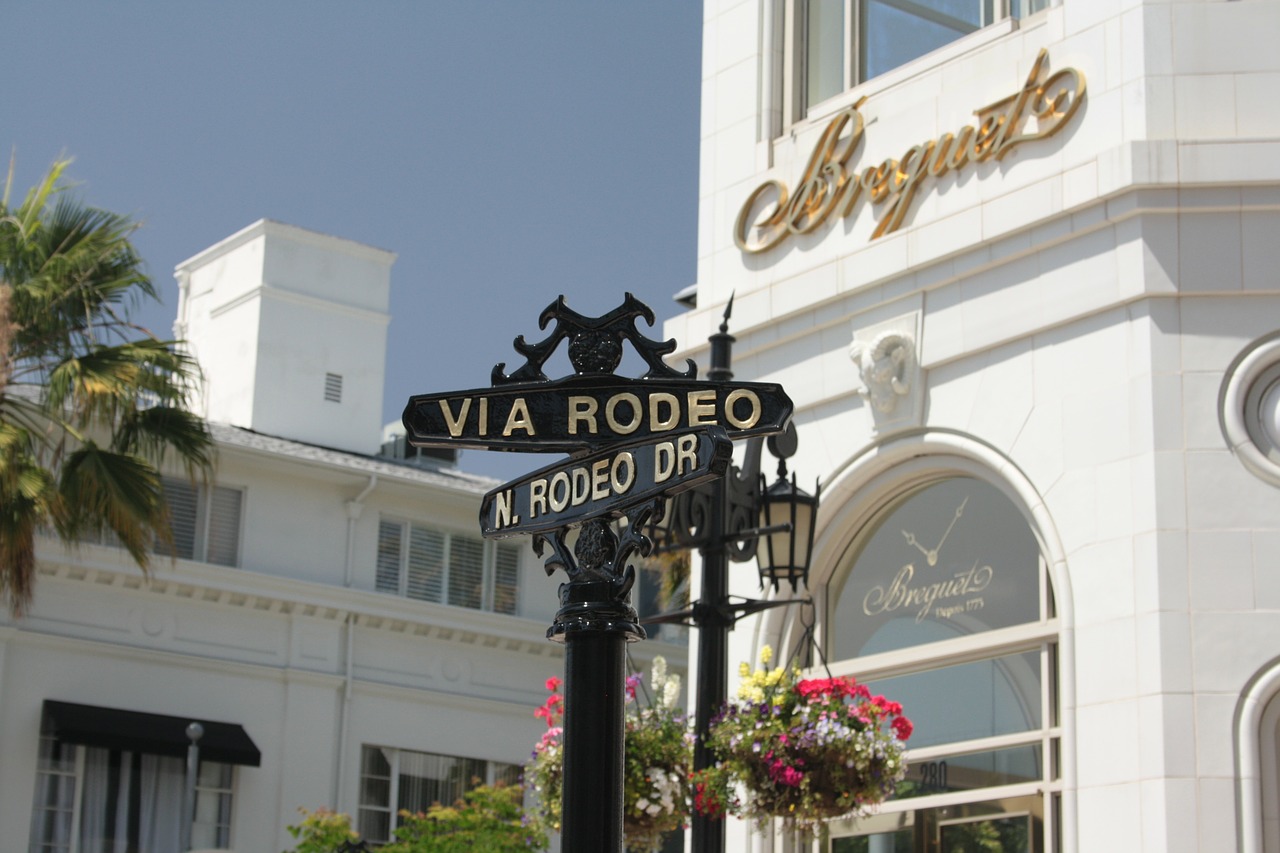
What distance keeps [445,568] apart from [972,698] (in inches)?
697

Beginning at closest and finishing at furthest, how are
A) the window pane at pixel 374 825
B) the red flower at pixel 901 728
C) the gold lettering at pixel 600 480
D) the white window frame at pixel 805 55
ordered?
the gold lettering at pixel 600 480, the red flower at pixel 901 728, the white window frame at pixel 805 55, the window pane at pixel 374 825

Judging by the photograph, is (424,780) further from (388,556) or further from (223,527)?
(223,527)

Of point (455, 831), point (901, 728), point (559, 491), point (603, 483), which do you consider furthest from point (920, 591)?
point (455, 831)

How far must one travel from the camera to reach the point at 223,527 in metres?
30.7

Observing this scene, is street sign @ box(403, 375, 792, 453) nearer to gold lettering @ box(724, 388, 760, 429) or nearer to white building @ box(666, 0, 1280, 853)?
gold lettering @ box(724, 388, 760, 429)

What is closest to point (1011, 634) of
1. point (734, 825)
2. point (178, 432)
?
point (734, 825)

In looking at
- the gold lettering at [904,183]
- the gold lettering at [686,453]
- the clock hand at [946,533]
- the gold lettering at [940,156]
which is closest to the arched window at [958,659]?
the clock hand at [946,533]

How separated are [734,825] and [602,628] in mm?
11725

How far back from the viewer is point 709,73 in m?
20.1

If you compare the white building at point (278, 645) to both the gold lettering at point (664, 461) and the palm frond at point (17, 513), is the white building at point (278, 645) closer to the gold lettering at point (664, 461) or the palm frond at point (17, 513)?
the palm frond at point (17, 513)

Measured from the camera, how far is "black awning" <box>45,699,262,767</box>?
27484mm

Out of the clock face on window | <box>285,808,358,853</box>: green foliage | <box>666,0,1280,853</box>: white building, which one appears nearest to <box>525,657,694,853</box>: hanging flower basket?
<box>666,0,1280,853</box>: white building

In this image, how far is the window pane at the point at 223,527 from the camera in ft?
99.9

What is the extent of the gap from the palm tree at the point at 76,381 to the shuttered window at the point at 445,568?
9042 mm
